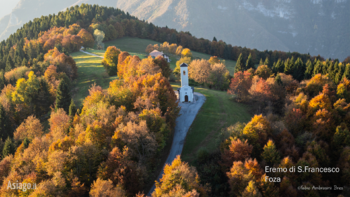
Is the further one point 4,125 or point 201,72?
point 201,72

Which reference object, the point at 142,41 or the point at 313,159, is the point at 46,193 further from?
the point at 142,41

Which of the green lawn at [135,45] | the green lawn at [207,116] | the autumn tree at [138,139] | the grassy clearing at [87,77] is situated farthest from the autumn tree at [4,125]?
the green lawn at [135,45]

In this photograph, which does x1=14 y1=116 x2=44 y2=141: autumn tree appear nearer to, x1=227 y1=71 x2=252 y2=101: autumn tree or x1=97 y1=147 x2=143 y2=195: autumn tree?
x1=97 y1=147 x2=143 y2=195: autumn tree

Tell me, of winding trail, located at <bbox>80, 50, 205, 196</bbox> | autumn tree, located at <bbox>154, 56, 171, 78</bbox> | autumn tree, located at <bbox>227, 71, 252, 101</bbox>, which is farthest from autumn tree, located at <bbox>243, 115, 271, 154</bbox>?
autumn tree, located at <bbox>154, 56, 171, 78</bbox>

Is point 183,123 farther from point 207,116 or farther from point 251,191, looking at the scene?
point 251,191

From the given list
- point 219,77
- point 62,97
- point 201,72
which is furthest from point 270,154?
point 62,97
